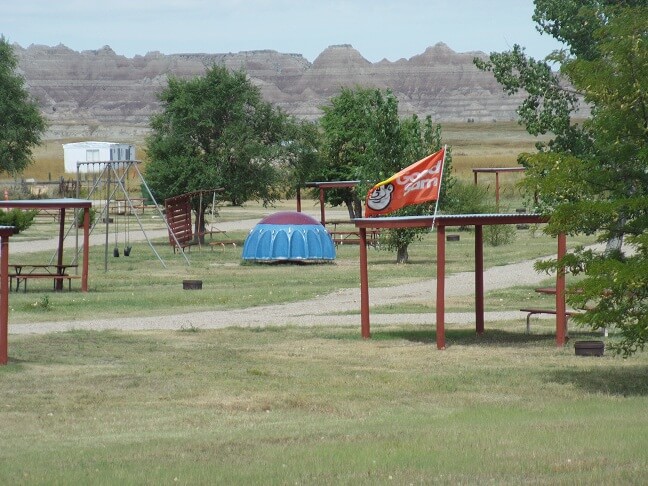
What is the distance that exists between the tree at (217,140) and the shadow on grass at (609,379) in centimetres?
3372

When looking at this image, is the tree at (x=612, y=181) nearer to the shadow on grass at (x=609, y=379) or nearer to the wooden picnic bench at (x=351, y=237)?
the shadow on grass at (x=609, y=379)

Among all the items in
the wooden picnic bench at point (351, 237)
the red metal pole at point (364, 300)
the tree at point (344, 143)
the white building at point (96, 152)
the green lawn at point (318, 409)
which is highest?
the tree at point (344, 143)

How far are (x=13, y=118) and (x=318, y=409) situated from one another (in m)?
55.7

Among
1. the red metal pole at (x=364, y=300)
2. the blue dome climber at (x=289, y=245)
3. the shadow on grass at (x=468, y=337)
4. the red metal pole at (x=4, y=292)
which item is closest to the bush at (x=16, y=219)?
the blue dome climber at (x=289, y=245)

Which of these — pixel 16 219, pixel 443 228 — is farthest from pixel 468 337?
pixel 16 219

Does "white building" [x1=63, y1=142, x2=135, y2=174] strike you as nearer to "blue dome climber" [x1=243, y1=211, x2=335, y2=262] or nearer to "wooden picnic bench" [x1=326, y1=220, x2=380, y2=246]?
"blue dome climber" [x1=243, y1=211, x2=335, y2=262]

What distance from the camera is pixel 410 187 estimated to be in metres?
21.1

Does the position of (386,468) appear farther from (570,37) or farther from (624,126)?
(570,37)

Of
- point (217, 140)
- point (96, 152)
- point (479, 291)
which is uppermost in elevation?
point (217, 140)

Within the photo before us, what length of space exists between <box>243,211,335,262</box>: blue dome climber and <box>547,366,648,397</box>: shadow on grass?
74.4ft

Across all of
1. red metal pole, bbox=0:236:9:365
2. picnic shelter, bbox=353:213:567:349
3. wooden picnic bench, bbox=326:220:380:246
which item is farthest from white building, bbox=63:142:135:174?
red metal pole, bbox=0:236:9:365

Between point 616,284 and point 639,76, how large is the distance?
2.45 m

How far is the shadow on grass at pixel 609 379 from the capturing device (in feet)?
53.7

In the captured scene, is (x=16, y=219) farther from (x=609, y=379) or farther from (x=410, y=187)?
(x=609, y=379)
